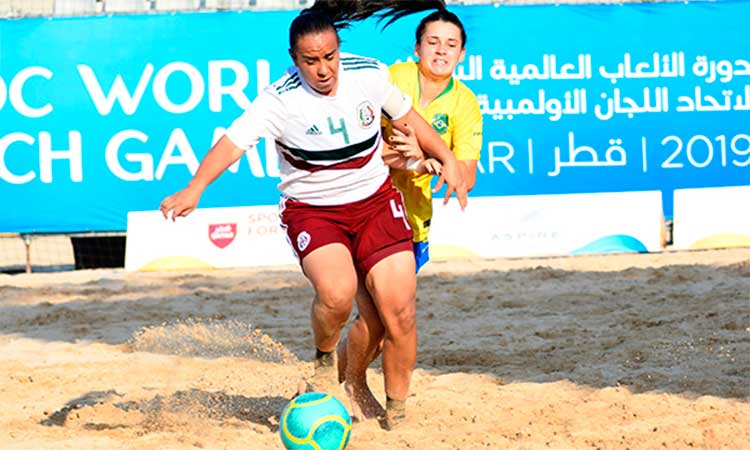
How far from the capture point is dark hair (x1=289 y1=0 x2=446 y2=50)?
16.1 feet

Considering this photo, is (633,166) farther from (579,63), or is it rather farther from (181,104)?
(181,104)

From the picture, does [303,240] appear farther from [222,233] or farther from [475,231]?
[475,231]

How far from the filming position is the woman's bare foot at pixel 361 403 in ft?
18.4

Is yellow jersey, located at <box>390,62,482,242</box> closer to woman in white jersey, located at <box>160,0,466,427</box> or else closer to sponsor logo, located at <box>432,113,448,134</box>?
sponsor logo, located at <box>432,113,448,134</box>

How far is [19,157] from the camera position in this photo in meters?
12.4

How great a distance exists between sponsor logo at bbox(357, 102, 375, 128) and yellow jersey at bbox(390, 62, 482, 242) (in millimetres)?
605

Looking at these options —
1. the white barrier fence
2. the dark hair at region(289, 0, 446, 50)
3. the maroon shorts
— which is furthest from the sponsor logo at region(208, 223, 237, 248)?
the maroon shorts

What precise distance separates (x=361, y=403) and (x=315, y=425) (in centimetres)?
100

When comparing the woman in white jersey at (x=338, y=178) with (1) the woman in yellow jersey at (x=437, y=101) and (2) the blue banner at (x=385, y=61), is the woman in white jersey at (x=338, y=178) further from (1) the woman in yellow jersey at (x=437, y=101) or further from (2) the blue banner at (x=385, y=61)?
(2) the blue banner at (x=385, y=61)

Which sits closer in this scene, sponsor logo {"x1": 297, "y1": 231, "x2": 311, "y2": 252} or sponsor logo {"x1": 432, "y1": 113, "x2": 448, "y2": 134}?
sponsor logo {"x1": 297, "y1": 231, "x2": 311, "y2": 252}

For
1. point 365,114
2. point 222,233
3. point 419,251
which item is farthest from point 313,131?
point 222,233

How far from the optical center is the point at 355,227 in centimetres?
522

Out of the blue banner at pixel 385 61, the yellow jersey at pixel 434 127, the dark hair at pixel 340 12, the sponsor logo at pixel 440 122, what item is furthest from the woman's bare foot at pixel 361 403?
the blue banner at pixel 385 61

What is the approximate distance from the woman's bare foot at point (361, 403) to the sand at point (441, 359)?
0.10m
